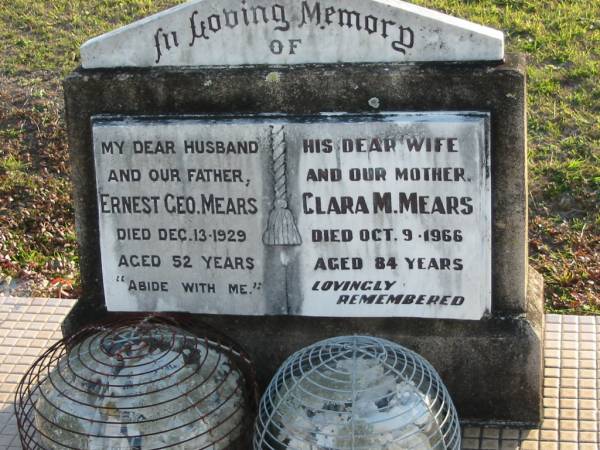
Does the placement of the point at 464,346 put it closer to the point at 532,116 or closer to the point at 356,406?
the point at 356,406

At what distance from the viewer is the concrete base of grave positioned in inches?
170

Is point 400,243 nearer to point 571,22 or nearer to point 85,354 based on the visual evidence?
point 85,354

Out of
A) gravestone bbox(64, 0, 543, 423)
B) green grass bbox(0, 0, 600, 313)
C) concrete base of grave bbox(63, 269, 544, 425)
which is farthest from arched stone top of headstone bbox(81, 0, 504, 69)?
green grass bbox(0, 0, 600, 313)

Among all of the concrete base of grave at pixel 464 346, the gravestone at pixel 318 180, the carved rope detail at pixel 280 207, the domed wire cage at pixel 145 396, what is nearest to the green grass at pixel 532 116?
the concrete base of grave at pixel 464 346

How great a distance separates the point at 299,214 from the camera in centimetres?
426

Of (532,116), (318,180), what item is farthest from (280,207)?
(532,116)

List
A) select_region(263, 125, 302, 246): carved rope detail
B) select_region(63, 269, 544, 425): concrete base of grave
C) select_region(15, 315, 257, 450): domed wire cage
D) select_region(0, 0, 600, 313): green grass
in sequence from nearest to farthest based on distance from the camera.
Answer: select_region(15, 315, 257, 450): domed wire cage, select_region(263, 125, 302, 246): carved rope detail, select_region(63, 269, 544, 425): concrete base of grave, select_region(0, 0, 600, 313): green grass

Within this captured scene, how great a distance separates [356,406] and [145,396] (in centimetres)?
78

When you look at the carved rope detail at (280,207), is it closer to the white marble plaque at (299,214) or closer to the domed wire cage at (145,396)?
the white marble plaque at (299,214)

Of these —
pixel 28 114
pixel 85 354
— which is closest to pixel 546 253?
pixel 85 354

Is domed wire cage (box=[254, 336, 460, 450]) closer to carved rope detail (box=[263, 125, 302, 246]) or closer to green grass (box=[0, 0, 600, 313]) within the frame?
carved rope detail (box=[263, 125, 302, 246])

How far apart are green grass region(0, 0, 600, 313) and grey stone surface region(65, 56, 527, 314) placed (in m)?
1.45

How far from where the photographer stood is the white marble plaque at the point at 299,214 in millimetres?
4117

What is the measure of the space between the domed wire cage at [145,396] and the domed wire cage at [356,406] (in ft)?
0.55
